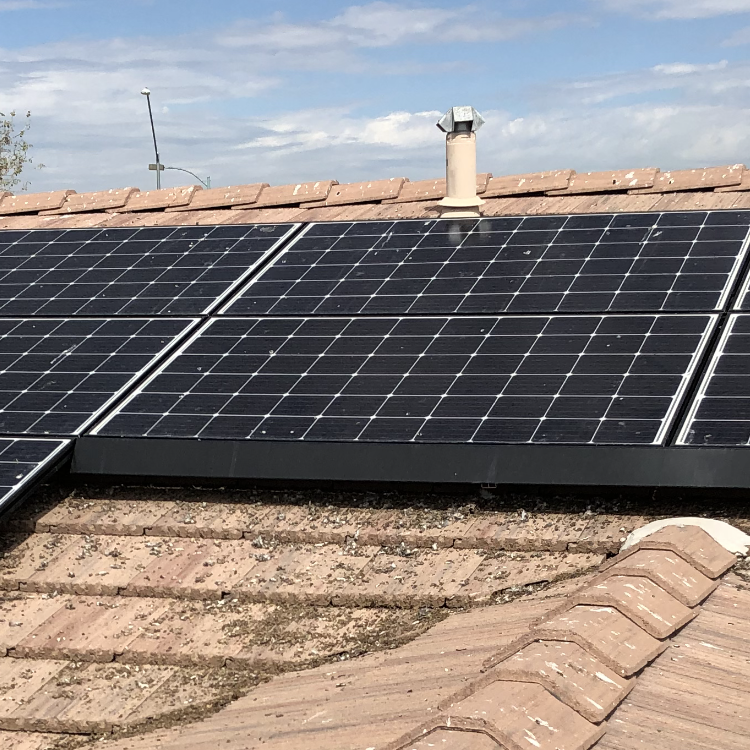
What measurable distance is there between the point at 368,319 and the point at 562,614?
601 cm

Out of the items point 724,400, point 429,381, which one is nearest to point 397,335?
point 429,381

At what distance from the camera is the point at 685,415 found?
989cm

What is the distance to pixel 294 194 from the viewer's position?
18.4m

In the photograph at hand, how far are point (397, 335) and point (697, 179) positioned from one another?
7.09m

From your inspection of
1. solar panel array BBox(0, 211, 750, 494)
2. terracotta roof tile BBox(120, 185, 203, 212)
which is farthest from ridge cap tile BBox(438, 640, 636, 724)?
terracotta roof tile BBox(120, 185, 203, 212)

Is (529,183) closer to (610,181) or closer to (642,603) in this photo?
(610,181)

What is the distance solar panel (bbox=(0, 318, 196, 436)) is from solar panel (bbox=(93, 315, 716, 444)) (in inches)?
13.9

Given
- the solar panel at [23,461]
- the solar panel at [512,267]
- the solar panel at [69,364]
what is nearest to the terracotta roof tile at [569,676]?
the solar panel at [23,461]

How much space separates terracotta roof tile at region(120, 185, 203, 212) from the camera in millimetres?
18875

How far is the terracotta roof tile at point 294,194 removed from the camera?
59.9ft

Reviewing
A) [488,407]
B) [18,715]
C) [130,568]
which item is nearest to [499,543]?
[488,407]

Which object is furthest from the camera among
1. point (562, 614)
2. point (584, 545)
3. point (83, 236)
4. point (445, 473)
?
point (83, 236)

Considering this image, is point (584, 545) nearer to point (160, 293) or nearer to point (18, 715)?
Answer: point (18, 715)

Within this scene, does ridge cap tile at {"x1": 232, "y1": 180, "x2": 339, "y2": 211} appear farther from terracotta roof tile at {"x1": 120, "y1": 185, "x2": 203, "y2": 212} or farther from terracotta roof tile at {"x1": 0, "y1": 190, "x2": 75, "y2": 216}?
terracotta roof tile at {"x1": 0, "y1": 190, "x2": 75, "y2": 216}
